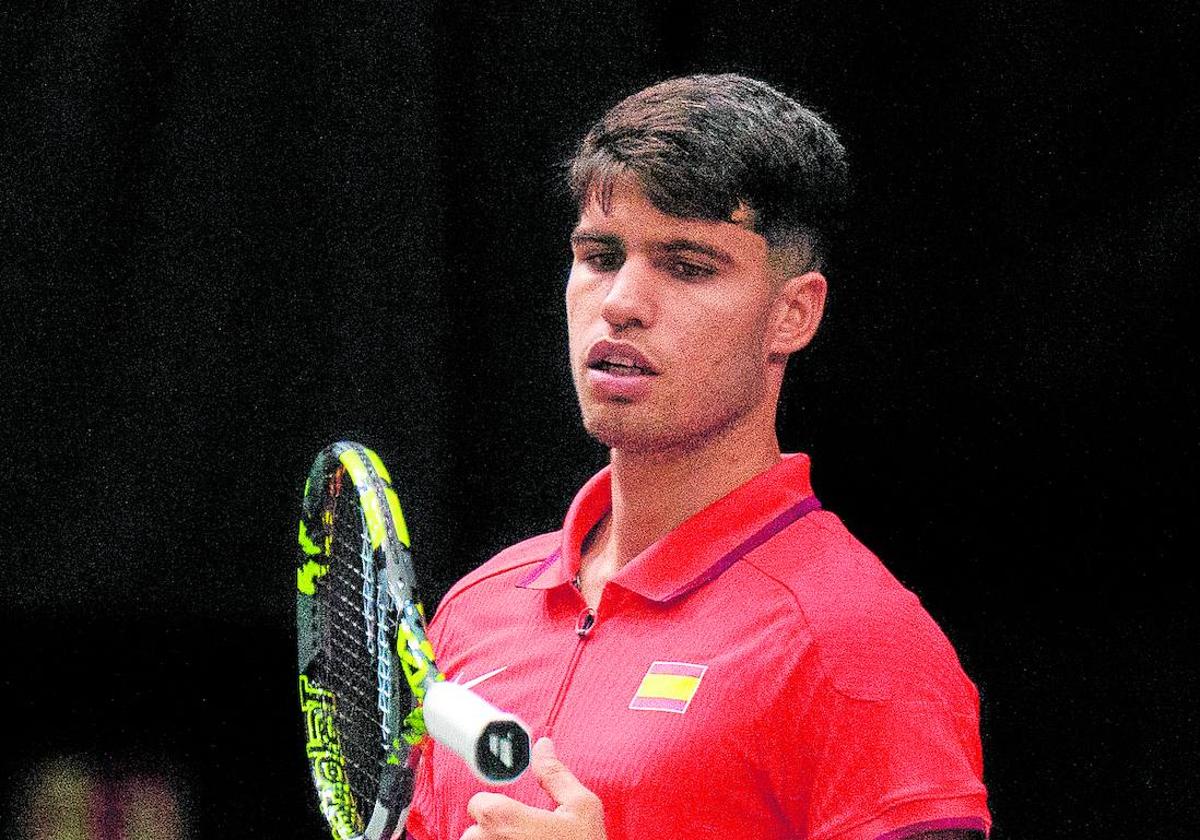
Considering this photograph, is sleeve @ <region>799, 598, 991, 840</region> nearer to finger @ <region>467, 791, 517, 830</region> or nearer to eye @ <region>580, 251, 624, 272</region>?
finger @ <region>467, 791, 517, 830</region>

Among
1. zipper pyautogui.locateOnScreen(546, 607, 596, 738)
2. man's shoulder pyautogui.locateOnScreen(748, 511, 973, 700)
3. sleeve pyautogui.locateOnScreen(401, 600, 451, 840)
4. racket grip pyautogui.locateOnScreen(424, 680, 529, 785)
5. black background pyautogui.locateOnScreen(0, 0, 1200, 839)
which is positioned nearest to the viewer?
racket grip pyautogui.locateOnScreen(424, 680, 529, 785)

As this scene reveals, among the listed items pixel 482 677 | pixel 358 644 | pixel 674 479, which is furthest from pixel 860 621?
pixel 358 644

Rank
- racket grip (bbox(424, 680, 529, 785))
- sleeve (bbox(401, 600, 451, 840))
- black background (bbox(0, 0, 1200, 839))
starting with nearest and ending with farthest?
racket grip (bbox(424, 680, 529, 785)) → sleeve (bbox(401, 600, 451, 840)) → black background (bbox(0, 0, 1200, 839))

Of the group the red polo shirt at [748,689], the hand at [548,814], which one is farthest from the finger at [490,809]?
the red polo shirt at [748,689]

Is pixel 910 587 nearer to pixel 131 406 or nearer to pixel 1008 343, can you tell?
pixel 1008 343

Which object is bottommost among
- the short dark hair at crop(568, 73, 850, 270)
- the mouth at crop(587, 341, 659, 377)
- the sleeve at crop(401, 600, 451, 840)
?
the sleeve at crop(401, 600, 451, 840)

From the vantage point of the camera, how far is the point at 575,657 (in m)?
1.42

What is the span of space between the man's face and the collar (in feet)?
0.18

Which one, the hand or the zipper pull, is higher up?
the zipper pull

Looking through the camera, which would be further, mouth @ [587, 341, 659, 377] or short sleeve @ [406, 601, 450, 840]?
short sleeve @ [406, 601, 450, 840]

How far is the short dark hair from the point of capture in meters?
1.42

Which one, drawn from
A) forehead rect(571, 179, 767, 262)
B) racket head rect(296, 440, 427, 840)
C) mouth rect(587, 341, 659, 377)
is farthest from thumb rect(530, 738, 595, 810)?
forehead rect(571, 179, 767, 262)

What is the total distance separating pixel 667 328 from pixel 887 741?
1.20ft

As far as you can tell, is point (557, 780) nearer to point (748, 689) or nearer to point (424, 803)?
point (748, 689)
